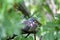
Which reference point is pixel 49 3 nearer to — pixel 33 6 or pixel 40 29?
pixel 33 6

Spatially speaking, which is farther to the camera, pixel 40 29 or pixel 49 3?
pixel 49 3

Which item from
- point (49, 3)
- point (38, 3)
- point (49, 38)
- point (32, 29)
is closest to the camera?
point (49, 38)

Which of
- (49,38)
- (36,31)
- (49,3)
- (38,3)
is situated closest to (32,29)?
(36,31)

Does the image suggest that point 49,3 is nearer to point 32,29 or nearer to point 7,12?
point 7,12

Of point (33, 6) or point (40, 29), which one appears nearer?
point (40, 29)

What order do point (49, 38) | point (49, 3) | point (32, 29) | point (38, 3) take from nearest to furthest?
point (49, 38) → point (32, 29) → point (49, 3) → point (38, 3)

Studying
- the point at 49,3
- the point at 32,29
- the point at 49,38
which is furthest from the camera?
the point at 49,3
